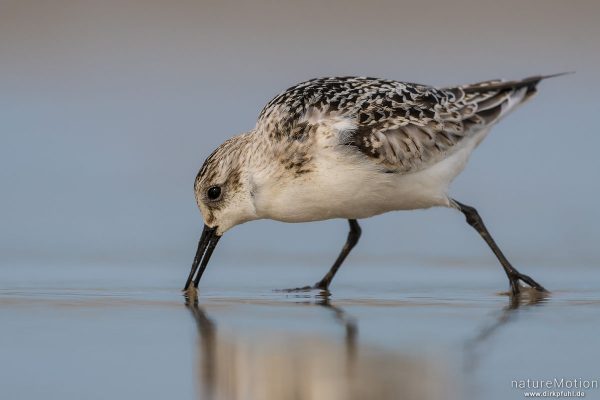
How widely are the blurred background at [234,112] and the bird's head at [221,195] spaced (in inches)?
45.9

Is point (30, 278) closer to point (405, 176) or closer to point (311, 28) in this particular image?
point (405, 176)

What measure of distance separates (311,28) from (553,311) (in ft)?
37.0

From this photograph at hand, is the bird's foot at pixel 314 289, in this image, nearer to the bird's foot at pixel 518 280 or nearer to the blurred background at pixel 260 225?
the blurred background at pixel 260 225

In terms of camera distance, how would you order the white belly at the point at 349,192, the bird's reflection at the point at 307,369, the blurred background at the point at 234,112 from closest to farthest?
the bird's reflection at the point at 307,369 < the white belly at the point at 349,192 < the blurred background at the point at 234,112

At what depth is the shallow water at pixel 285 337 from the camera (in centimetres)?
474

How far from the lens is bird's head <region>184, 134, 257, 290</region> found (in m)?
7.35

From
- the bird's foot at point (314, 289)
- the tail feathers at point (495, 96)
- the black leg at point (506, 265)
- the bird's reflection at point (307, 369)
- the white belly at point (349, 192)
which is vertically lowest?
the bird's reflection at point (307, 369)

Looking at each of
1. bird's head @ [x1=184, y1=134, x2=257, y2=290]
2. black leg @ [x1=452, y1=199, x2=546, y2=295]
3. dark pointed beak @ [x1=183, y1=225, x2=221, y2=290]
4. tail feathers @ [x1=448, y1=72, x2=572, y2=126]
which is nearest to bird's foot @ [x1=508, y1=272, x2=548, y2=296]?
black leg @ [x1=452, y1=199, x2=546, y2=295]

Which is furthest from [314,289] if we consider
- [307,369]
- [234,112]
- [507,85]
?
[234,112]

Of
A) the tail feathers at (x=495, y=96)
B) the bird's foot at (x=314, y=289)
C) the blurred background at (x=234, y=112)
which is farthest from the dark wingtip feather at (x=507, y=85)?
the bird's foot at (x=314, y=289)

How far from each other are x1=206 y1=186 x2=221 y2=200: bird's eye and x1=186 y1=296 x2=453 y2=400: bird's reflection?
162 centimetres

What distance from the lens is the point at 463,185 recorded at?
11.0m

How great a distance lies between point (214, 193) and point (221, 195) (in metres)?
0.04

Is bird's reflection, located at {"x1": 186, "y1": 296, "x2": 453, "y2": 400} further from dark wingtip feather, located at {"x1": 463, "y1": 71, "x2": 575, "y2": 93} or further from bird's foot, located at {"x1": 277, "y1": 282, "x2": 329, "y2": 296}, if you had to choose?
dark wingtip feather, located at {"x1": 463, "y1": 71, "x2": 575, "y2": 93}
